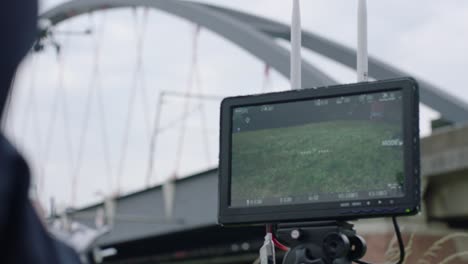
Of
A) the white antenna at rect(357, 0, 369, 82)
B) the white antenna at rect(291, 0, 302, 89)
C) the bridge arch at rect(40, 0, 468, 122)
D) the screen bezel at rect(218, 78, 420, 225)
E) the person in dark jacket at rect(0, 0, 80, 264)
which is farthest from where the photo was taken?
the bridge arch at rect(40, 0, 468, 122)

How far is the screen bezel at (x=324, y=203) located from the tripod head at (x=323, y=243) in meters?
0.03

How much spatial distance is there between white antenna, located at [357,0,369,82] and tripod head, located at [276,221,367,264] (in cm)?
55

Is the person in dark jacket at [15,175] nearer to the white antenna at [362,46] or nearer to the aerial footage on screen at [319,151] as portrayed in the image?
the aerial footage on screen at [319,151]

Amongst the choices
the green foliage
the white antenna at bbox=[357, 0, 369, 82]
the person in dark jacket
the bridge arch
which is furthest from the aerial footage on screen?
the bridge arch

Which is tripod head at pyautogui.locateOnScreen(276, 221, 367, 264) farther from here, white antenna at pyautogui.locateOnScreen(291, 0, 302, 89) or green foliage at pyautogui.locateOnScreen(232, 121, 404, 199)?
white antenna at pyautogui.locateOnScreen(291, 0, 302, 89)

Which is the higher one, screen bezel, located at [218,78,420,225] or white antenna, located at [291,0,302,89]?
white antenna, located at [291,0,302,89]

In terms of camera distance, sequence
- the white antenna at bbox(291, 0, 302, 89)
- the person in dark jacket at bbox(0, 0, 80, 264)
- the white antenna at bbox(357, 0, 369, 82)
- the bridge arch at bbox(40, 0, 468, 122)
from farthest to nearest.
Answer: the bridge arch at bbox(40, 0, 468, 122) → the white antenna at bbox(291, 0, 302, 89) → the white antenna at bbox(357, 0, 369, 82) → the person in dark jacket at bbox(0, 0, 80, 264)

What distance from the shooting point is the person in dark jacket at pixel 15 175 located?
81cm

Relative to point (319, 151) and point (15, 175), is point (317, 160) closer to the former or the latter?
point (319, 151)

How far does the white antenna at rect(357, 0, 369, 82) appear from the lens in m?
3.22

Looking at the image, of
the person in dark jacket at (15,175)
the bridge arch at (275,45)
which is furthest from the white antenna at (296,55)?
the bridge arch at (275,45)

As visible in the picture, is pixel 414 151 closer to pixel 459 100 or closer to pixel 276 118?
pixel 276 118

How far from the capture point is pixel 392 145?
2738 mm

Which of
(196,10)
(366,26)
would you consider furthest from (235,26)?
(366,26)
